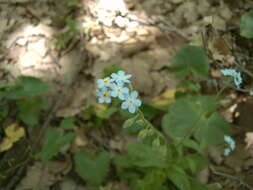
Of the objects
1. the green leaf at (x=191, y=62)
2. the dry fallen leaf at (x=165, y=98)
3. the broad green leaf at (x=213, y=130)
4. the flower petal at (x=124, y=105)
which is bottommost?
the broad green leaf at (x=213, y=130)

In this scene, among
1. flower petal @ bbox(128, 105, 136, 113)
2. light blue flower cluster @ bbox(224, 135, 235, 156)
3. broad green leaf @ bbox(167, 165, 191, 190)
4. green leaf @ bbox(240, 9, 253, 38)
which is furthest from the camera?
green leaf @ bbox(240, 9, 253, 38)

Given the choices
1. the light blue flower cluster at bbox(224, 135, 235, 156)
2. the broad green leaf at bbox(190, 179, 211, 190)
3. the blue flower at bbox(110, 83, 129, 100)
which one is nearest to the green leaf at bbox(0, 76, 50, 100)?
the blue flower at bbox(110, 83, 129, 100)

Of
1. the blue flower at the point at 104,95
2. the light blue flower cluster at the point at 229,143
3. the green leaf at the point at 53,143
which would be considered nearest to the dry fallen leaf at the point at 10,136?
the green leaf at the point at 53,143

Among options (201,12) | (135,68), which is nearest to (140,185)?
(135,68)

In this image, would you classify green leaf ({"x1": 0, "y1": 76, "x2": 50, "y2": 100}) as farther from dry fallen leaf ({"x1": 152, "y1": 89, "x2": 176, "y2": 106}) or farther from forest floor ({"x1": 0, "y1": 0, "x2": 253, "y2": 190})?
dry fallen leaf ({"x1": 152, "y1": 89, "x2": 176, "y2": 106})

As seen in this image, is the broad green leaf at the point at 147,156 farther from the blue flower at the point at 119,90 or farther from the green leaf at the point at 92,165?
the blue flower at the point at 119,90
